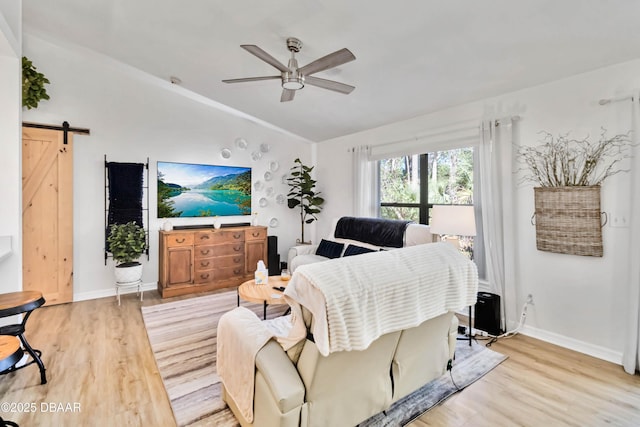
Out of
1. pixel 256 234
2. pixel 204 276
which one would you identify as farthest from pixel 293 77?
pixel 204 276

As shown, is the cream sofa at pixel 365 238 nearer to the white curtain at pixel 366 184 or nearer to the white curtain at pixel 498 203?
the white curtain at pixel 366 184

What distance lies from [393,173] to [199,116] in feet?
10.4

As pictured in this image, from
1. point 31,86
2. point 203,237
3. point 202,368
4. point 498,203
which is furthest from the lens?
point 203,237

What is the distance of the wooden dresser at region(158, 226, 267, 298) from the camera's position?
4125 mm

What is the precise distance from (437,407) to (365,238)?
241 centimetres

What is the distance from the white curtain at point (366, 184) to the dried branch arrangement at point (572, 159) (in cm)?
206

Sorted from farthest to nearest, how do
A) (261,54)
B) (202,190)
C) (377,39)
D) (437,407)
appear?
(202,190), (377,39), (261,54), (437,407)

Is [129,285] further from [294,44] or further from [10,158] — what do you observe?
[294,44]

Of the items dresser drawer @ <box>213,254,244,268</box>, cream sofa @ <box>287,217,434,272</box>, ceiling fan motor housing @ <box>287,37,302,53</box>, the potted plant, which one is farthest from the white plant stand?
ceiling fan motor housing @ <box>287,37,302,53</box>

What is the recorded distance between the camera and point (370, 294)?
4.60 feet

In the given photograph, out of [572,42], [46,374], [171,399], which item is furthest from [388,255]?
[46,374]

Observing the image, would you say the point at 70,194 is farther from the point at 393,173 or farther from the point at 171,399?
the point at 393,173

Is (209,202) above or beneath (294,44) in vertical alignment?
beneath

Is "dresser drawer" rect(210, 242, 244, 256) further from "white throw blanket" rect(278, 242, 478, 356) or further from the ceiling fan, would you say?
"white throw blanket" rect(278, 242, 478, 356)
